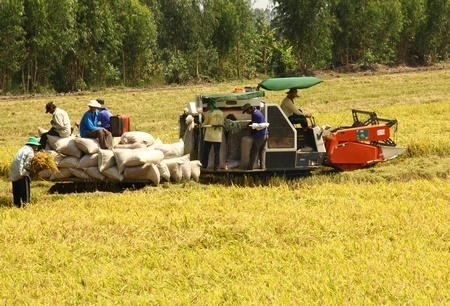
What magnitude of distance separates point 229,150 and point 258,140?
0.96 metres

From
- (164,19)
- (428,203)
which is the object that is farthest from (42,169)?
(164,19)

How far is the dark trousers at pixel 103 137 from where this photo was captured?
12656mm

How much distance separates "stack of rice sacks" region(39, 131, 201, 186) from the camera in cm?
1207

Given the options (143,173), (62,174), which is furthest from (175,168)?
(62,174)

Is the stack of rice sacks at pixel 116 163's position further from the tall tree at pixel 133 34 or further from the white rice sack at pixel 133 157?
the tall tree at pixel 133 34

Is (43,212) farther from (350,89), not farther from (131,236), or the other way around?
(350,89)

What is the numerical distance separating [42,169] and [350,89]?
978 inches

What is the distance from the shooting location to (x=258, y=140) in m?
12.6

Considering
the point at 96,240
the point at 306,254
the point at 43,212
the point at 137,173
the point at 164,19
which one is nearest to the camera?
the point at 306,254

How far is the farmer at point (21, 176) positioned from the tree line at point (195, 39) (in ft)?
83.3

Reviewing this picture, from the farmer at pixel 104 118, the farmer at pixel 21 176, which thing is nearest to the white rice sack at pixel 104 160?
the farmer at pixel 21 176

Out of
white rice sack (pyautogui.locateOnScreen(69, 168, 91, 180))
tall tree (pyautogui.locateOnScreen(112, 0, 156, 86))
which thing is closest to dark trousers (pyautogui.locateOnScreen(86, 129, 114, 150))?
white rice sack (pyautogui.locateOnScreen(69, 168, 91, 180))

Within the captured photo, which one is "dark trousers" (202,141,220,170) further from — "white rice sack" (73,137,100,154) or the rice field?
"white rice sack" (73,137,100,154)

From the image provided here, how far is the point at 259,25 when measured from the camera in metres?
60.6
